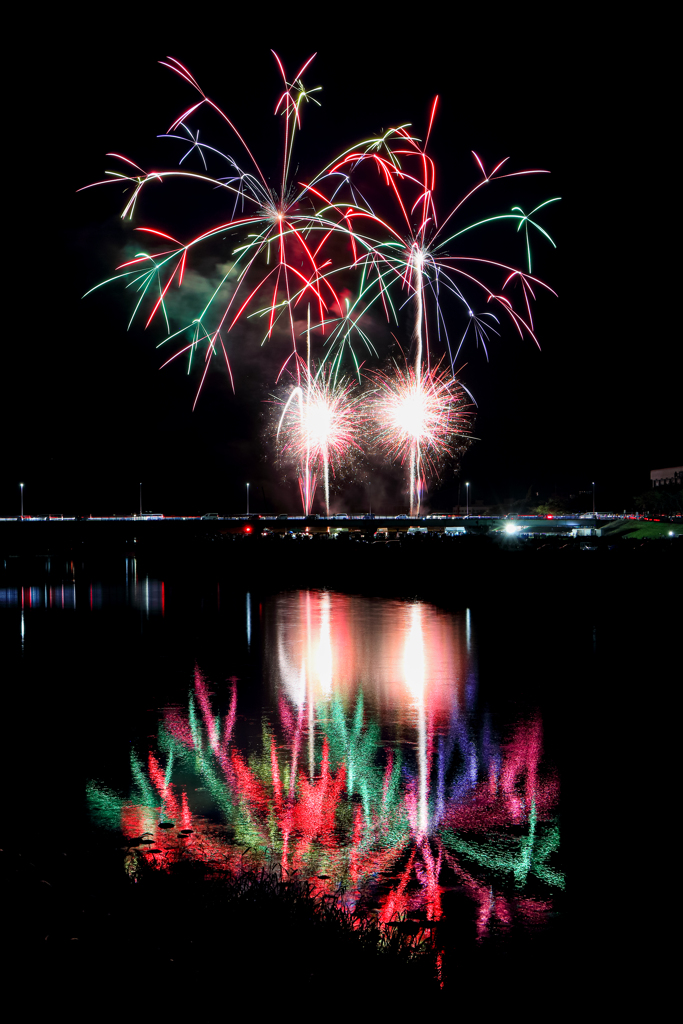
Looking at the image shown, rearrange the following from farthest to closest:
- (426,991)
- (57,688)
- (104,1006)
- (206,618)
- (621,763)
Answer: (206,618) < (57,688) < (621,763) < (426,991) < (104,1006)

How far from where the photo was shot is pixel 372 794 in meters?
7.56

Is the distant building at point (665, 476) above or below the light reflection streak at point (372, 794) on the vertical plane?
above

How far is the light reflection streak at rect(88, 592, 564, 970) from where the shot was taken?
18.7 feet

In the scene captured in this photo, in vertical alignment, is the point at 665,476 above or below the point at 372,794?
above

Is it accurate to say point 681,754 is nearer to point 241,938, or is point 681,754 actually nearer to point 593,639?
point 241,938

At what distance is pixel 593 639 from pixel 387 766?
8.77 meters

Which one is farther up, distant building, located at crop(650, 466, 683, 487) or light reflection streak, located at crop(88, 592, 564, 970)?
distant building, located at crop(650, 466, 683, 487)

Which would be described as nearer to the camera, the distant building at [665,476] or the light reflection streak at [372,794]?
the light reflection streak at [372,794]

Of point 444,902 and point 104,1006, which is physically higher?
point 104,1006

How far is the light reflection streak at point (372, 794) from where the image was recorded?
570 centimetres

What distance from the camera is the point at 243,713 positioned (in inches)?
418

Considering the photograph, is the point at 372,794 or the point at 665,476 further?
the point at 665,476

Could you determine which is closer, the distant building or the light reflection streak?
the light reflection streak

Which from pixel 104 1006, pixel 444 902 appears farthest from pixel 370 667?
pixel 104 1006
